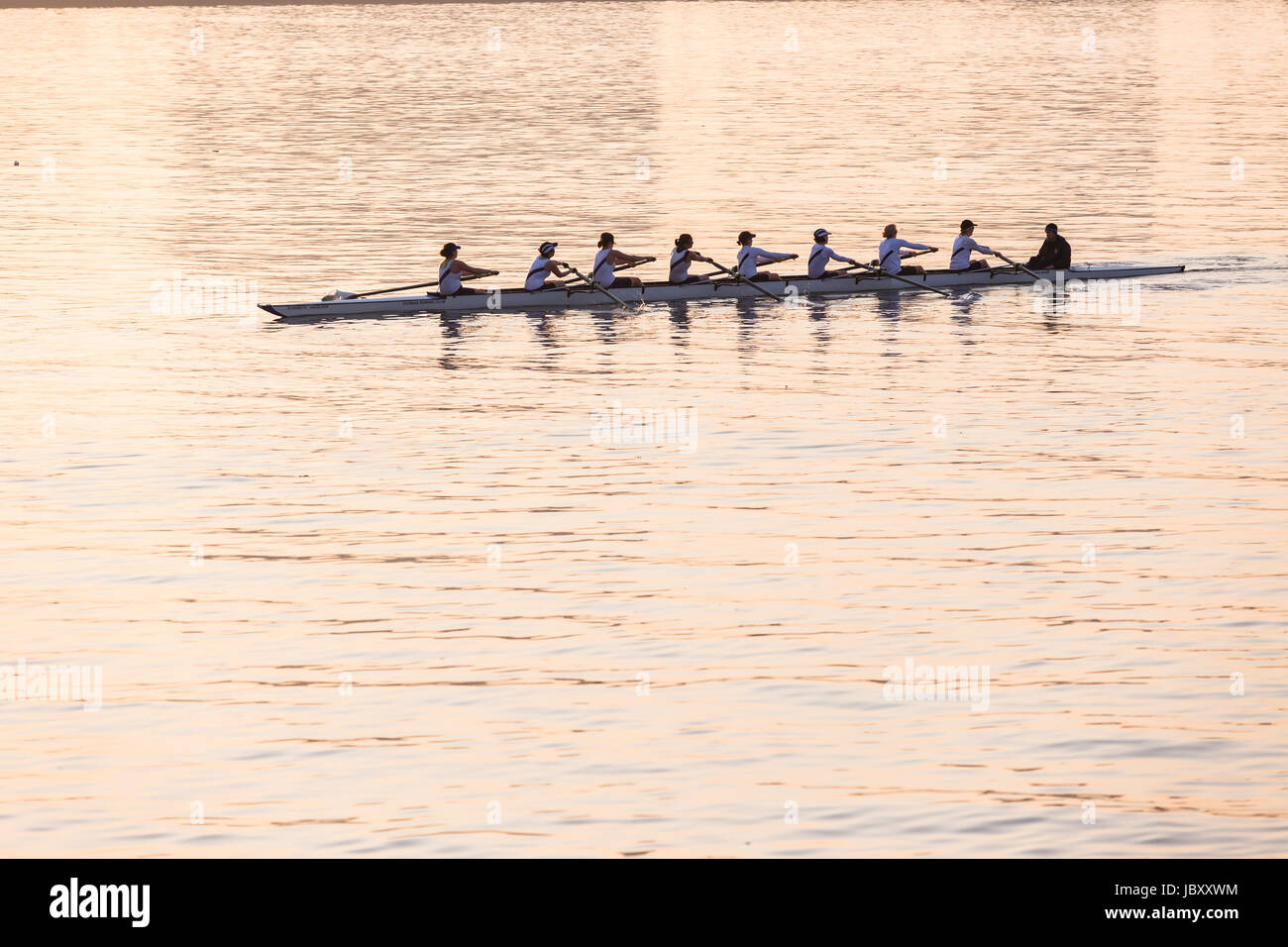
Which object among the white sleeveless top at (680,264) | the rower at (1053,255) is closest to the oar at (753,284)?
the white sleeveless top at (680,264)

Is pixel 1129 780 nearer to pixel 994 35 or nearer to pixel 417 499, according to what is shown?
pixel 417 499

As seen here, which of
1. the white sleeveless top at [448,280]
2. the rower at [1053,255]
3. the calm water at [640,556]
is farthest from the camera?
the rower at [1053,255]

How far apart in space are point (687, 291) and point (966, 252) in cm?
650

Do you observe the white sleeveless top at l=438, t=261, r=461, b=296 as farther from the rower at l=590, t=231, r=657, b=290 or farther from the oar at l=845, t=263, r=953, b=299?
the oar at l=845, t=263, r=953, b=299

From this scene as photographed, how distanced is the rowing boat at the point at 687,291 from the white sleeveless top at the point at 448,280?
0.53 feet

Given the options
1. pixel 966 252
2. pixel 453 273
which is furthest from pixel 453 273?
pixel 966 252

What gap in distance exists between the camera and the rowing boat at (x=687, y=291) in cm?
3934

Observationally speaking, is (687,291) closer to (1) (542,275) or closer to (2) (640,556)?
(1) (542,275)

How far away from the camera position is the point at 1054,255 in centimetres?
4275

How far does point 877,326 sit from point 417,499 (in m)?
15.9

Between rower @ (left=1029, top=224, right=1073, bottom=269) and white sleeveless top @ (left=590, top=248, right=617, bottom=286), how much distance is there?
987 cm

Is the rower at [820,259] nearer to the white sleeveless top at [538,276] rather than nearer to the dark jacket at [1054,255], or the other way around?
the dark jacket at [1054,255]

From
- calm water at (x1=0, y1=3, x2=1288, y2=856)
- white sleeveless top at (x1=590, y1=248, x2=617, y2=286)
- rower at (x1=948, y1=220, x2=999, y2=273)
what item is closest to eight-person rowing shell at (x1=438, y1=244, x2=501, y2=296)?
calm water at (x1=0, y1=3, x2=1288, y2=856)
